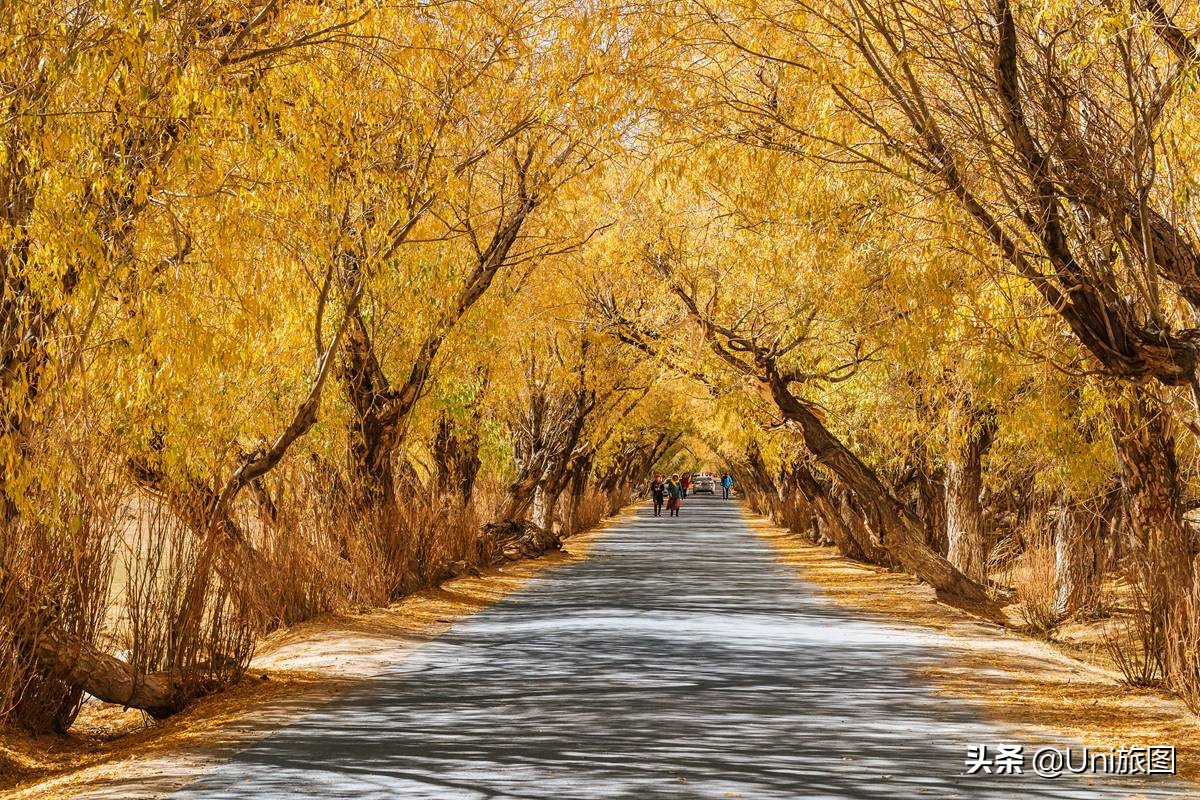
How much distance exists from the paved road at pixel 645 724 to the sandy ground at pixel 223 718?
311mm

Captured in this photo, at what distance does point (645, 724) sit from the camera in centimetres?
946

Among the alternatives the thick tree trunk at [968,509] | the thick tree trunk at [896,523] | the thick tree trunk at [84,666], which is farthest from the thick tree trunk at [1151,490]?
the thick tree trunk at [84,666]

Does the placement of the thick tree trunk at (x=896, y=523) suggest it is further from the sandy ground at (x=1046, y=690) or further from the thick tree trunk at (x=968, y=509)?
the thick tree trunk at (x=968, y=509)

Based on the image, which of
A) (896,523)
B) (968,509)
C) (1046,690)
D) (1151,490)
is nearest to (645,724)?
(1046,690)

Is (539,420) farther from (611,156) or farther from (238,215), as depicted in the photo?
(238,215)

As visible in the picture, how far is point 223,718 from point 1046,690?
658 cm

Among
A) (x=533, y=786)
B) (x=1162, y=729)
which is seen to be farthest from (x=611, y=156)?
(x=533, y=786)

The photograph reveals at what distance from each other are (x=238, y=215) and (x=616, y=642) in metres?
6.05

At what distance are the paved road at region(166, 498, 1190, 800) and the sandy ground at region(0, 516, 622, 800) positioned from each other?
311 millimetres

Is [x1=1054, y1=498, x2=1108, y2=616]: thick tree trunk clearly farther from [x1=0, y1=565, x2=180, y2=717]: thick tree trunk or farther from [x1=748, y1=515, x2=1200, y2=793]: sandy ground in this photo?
[x1=0, y1=565, x2=180, y2=717]: thick tree trunk

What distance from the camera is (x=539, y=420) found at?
3259 centimetres

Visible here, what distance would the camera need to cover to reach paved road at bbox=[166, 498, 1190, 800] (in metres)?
7.50

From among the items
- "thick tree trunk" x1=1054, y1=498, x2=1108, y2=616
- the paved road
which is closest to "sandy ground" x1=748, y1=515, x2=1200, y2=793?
the paved road

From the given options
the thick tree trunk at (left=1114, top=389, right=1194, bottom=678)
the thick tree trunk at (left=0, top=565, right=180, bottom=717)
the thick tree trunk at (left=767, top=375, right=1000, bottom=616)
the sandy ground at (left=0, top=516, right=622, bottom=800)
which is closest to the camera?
the sandy ground at (left=0, top=516, right=622, bottom=800)
